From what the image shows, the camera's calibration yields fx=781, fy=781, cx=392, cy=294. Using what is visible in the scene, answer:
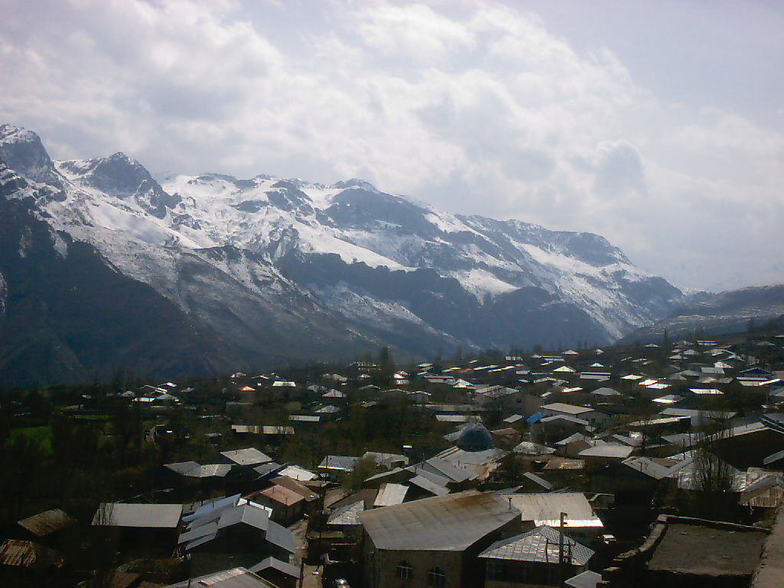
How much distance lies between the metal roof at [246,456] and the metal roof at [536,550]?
36.7 metres

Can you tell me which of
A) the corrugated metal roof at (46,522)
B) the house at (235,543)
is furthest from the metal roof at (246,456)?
the house at (235,543)

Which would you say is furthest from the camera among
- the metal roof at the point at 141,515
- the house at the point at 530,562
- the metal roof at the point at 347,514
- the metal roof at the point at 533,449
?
the metal roof at the point at 533,449

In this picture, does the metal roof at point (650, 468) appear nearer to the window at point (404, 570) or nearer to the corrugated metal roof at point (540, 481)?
the corrugated metal roof at point (540, 481)

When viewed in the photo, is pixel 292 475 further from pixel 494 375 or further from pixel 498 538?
pixel 494 375

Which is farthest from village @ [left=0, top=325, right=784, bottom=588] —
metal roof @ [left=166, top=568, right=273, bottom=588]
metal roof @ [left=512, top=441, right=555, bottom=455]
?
metal roof @ [left=512, top=441, right=555, bottom=455]

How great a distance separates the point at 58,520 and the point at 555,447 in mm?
38291

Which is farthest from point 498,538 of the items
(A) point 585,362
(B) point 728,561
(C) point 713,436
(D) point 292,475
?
(A) point 585,362

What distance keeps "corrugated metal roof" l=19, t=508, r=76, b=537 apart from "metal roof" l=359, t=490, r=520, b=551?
59.5 ft

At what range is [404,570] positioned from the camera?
95.2 feet

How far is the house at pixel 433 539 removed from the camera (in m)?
28.4

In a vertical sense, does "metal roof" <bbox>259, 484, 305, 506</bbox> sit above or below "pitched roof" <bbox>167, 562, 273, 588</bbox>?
below

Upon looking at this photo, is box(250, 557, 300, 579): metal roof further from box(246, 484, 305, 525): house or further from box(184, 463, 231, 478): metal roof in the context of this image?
box(184, 463, 231, 478): metal roof

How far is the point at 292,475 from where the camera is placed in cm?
5997

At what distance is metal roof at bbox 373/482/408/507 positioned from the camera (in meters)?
41.8
